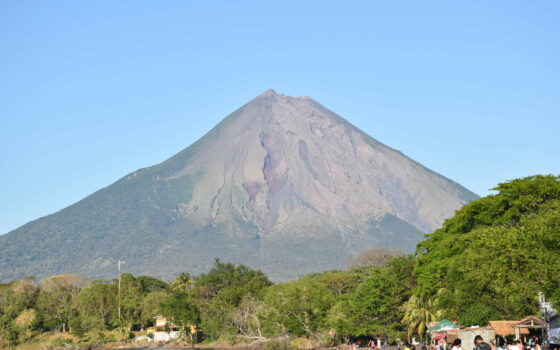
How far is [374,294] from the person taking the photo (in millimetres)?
68375

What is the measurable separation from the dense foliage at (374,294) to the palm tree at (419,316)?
9 centimetres

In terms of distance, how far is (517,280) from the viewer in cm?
4216

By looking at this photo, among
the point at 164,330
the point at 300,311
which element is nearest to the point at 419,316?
the point at 300,311

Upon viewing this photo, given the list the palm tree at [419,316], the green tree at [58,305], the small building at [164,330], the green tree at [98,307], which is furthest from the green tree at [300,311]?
the green tree at [58,305]

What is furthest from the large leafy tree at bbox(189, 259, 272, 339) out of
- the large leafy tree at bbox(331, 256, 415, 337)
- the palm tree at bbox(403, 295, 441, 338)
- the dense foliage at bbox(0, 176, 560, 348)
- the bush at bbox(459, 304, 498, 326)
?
the bush at bbox(459, 304, 498, 326)

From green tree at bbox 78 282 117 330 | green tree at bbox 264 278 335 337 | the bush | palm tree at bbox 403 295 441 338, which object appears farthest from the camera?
green tree at bbox 78 282 117 330

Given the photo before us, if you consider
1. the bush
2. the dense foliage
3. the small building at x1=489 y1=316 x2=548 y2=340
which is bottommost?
the small building at x1=489 y1=316 x2=548 y2=340

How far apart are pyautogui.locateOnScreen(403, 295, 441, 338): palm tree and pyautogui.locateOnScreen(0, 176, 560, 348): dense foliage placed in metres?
0.09

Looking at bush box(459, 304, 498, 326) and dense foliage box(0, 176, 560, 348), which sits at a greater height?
dense foliage box(0, 176, 560, 348)

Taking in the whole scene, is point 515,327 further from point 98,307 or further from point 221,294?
point 98,307

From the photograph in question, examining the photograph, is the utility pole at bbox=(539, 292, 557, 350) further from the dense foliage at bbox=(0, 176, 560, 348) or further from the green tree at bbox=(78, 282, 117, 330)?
the green tree at bbox=(78, 282, 117, 330)

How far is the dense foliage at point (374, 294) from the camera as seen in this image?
43281 mm

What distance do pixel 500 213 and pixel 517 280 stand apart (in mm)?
29376

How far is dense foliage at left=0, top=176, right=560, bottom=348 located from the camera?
43.3 metres
